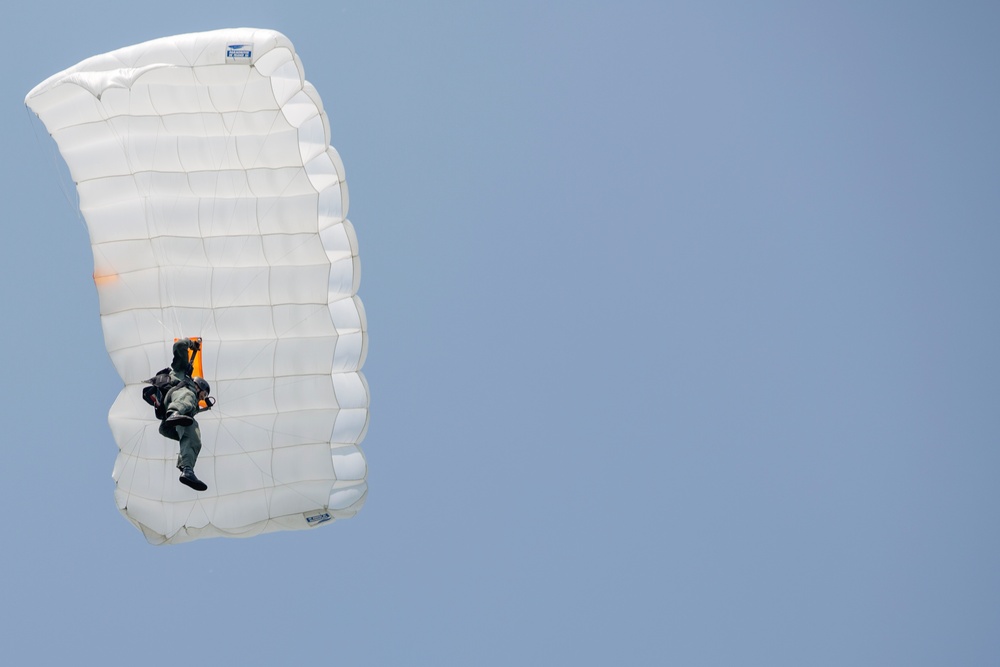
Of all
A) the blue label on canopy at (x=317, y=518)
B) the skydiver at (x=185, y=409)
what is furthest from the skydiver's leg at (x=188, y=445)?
Result: the blue label on canopy at (x=317, y=518)

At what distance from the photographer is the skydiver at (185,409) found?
59.5 ft

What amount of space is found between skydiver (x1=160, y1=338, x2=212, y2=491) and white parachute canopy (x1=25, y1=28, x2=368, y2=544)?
0.91 meters

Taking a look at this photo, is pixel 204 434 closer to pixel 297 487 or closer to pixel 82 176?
pixel 297 487

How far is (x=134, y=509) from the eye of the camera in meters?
19.8

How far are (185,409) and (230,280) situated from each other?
2.24 metres

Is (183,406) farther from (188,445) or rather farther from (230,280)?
(230,280)

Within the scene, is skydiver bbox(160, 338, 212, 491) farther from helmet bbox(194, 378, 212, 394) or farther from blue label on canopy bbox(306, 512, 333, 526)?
blue label on canopy bbox(306, 512, 333, 526)

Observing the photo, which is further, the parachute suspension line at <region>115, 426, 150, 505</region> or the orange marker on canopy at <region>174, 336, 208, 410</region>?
the parachute suspension line at <region>115, 426, 150, 505</region>

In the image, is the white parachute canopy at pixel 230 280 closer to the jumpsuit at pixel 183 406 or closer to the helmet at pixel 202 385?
the jumpsuit at pixel 183 406

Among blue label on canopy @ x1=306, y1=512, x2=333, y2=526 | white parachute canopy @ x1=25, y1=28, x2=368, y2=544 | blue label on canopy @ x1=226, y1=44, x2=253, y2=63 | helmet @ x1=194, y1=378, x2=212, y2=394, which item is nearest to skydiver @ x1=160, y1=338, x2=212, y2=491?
helmet @ x1=194, y1=378, x2=212, y2=394

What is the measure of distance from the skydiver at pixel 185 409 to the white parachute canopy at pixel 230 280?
0.91 metres

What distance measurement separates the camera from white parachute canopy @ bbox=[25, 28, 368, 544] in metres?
19.5

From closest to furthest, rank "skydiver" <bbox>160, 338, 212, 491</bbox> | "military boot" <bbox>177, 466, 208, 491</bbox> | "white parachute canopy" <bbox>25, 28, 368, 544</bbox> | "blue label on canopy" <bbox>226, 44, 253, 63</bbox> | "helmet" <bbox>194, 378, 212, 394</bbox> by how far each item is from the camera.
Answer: "military boot" <bbox>177, 466, 208, 491</bbox> < "skydiver" <bbox>160, 338, 212, 491</bbox> < "helmet" <bbox>194, 378, 212, 394</bbox> < "blue label on canopy" <bbox>226, 44, 253, 63</bbox> < "white parachute canopy" <bbox>25, 28, 368, 544</bbox>

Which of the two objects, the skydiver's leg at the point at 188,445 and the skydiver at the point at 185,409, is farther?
the skydiver's leg at the point at 188,445
